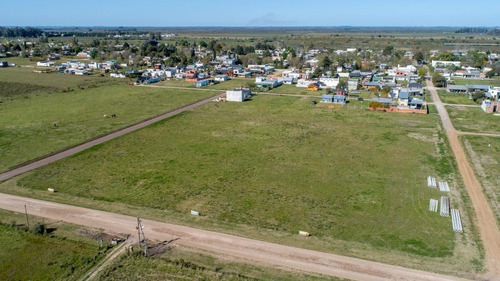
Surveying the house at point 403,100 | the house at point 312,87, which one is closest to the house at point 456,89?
the house at point 403,100

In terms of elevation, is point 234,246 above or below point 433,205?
below

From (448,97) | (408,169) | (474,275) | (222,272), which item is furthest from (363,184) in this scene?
(448,97)

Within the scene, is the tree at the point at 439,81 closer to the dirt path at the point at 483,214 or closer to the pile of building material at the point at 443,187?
the dirt path at the point at 483,214

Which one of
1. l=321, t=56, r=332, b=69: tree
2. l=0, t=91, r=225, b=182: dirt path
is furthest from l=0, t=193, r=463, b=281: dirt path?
l=321, t=56, r=332, b=69: tree

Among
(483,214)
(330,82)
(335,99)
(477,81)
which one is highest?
(330,82)

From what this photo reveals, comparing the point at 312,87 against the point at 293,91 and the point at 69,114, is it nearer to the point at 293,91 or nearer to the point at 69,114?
the point at 293,91

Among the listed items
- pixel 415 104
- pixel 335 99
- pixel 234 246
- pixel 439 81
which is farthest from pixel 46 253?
pixel 439 81

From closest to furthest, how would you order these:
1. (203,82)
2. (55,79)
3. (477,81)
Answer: (203,82) → (477,81) → (55,79)

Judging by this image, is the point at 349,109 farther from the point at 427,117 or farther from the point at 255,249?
the point at 255,249
